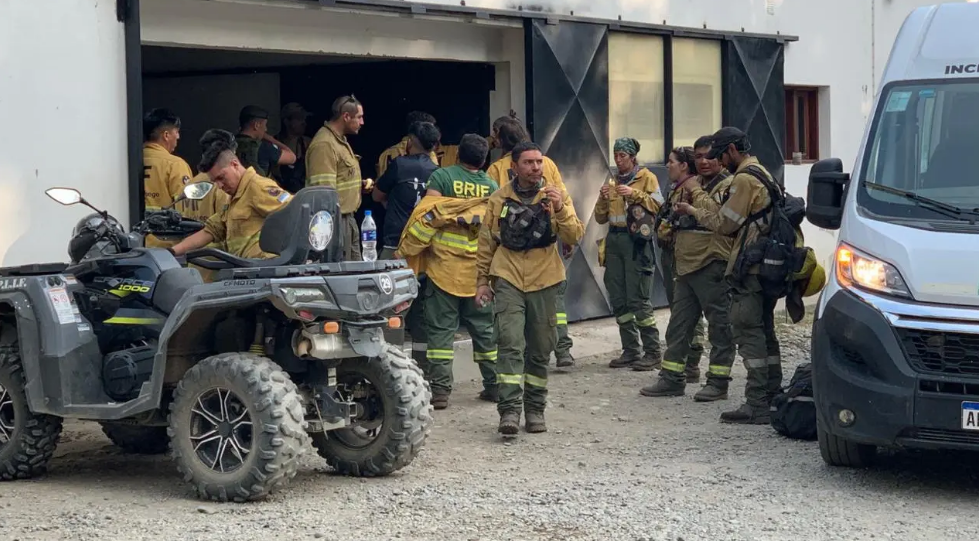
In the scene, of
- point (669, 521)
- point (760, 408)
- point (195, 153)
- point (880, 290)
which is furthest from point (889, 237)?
point (195, 153)

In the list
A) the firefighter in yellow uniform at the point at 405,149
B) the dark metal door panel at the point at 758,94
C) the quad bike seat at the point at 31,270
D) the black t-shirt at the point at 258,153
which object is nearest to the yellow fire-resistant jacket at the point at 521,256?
the firefighter in yellow uniform at the point at 405,149

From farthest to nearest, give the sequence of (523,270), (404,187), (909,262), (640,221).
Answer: (640,221), (404,187), (523,270), (909,262)

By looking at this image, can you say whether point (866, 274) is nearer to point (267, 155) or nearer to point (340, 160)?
point (340, 160)

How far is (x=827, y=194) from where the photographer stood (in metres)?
7.24

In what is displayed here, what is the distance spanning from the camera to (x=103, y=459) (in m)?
7.78

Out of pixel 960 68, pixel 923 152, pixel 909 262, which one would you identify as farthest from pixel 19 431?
pixel 960 68

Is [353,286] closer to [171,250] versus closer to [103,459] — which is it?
[171,250]

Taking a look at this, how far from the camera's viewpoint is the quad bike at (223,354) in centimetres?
640

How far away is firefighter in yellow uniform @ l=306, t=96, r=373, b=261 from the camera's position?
10.2m

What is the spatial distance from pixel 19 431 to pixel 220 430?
1230 mm

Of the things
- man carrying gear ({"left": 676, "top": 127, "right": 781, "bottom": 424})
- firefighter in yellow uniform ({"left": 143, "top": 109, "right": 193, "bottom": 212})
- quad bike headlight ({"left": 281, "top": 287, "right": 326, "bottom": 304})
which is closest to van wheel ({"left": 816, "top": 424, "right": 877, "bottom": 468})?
man carrying gear ({"left": 676, "top": 127, "right": 781, "bottom": 424})

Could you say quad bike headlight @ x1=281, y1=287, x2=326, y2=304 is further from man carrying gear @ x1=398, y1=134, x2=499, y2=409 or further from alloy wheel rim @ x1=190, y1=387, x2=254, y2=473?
man carrying gear @ x1=398, y1=134, x2=499, y2=409

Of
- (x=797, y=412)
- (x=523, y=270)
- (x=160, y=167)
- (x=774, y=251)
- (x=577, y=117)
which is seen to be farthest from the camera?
(x=577, y=117)

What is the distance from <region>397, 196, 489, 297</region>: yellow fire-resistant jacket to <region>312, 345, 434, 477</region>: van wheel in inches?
88.5
